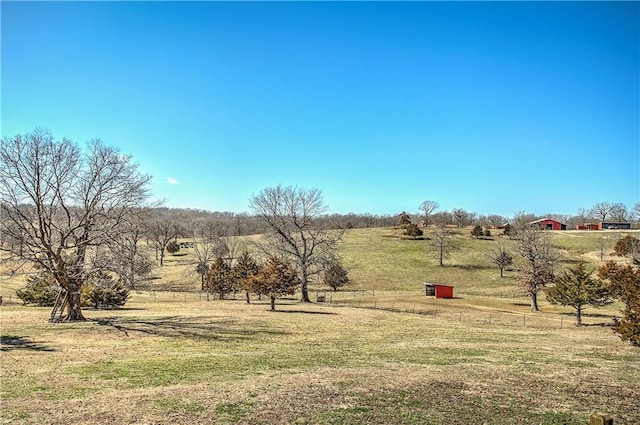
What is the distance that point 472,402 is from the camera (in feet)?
40.3

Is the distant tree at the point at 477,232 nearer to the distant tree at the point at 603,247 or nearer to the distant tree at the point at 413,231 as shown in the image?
the distant tree at the point at 413,231

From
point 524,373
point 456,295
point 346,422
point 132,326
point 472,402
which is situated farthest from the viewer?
point 456,295

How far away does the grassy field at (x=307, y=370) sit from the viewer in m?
11.0

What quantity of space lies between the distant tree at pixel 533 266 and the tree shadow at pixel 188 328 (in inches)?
1176

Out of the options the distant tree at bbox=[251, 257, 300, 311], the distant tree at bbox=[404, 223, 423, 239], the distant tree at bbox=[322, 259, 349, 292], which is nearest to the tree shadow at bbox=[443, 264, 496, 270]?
the distant tree at bbox=[404, 223, 423, 239]

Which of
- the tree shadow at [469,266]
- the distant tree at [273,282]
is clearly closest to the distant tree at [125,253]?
the distant tree at [273,282]

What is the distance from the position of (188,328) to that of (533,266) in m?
35.8

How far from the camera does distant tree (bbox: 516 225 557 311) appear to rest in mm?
44844

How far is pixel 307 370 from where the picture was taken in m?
15.7

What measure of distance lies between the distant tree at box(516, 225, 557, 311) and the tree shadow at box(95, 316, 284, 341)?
29.9m

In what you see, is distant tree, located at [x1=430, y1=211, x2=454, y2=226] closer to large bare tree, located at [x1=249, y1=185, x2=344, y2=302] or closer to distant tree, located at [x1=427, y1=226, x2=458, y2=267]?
distant tree, located at [x1=427, y1=226, x2=458, y2=267]

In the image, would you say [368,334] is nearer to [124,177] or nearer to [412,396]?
[412,396]

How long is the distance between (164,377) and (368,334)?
1443 cm

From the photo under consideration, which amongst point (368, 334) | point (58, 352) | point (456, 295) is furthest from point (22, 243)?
point (456, 295)
